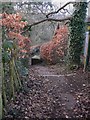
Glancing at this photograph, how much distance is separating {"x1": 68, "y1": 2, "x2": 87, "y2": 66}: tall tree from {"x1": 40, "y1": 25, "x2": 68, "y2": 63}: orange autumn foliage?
0.21ft

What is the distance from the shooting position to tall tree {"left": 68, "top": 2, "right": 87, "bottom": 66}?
2.00 metres

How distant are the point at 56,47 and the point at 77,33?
23 cm

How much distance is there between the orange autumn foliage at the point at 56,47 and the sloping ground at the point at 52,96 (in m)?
0.08

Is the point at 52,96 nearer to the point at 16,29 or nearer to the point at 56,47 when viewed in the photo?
the point at 56,47

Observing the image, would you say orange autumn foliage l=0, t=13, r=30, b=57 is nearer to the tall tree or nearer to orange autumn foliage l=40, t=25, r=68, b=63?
orange autumn foliage l=40, t=25, r=68, b=63

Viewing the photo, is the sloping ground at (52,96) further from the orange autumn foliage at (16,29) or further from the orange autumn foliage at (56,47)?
the orange autumn foliage at (16,29)

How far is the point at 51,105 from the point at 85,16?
2.55 feet

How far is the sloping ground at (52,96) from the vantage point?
1.96m

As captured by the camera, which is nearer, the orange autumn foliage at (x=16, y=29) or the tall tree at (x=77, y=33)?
the orange autumn foliage at (x=16, y=29)

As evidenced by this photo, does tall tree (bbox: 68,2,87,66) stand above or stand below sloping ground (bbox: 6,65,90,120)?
above

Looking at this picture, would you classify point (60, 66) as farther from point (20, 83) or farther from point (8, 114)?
point (8, 114)

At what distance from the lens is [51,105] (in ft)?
6.47

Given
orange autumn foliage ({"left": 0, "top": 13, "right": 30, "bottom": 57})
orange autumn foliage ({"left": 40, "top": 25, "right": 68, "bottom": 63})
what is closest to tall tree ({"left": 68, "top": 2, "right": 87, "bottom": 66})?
orange autumn foliage ({"left": 40, "top": 25, "right": 68, "bottom": 63})

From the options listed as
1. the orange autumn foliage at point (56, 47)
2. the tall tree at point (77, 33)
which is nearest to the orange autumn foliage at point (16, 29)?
the orange autumn foliage at point (56, 47)
